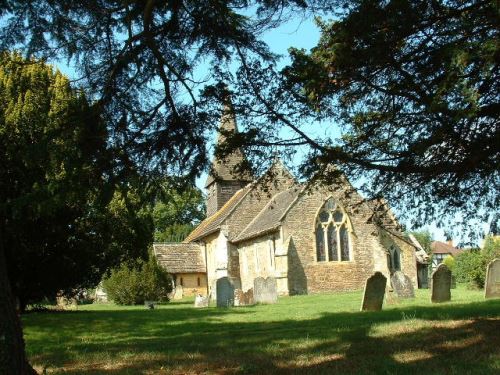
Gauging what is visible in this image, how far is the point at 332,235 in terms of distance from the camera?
32719 mm

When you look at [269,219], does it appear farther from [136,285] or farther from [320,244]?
[136,285]

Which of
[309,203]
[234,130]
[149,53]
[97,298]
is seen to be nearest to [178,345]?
[234,130]

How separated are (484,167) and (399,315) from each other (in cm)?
602

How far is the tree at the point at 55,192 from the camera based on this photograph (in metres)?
6.93

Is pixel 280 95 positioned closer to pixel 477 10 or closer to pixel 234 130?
pixel 234 130

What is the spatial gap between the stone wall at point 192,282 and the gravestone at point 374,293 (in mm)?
29544

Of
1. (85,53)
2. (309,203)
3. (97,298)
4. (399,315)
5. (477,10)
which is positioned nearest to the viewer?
(477,10)

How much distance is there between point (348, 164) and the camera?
715cm

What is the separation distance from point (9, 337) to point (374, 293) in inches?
435

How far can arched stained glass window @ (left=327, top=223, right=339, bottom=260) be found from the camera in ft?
107

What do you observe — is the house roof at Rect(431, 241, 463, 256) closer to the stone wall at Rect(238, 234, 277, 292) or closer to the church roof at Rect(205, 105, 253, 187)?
the stone wall at Rect(238, 234, 277, 292)

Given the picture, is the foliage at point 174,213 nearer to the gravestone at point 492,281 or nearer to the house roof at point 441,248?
the gravestone at point 492,281

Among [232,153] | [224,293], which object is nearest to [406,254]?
[224,293]

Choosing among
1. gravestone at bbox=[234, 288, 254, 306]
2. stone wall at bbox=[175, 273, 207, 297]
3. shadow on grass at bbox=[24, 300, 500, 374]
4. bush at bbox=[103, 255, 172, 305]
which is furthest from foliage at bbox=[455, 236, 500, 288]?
stone wall at bbox=[175, 273, 207, 297]
